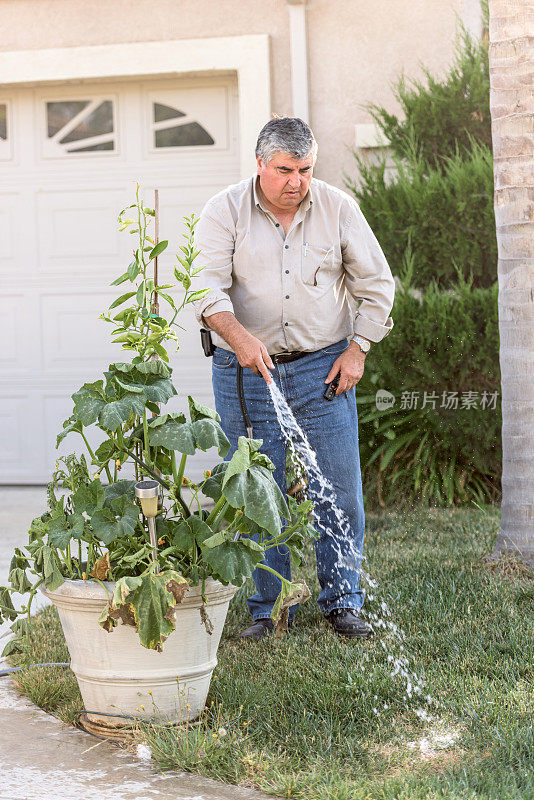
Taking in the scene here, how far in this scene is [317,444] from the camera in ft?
12.8

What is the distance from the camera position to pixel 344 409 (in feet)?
12.9

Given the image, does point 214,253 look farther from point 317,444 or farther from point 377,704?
point 377,704

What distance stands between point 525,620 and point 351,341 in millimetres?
1224

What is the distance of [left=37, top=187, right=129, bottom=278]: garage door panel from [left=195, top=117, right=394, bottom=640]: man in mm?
3370

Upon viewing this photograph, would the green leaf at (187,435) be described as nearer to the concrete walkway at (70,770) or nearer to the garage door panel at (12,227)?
the concrete walkway at (70,770)

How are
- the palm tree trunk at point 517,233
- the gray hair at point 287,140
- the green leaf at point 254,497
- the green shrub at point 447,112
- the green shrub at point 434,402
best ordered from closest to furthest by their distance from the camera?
the green leaf at point 254,497
the gray hair at point 287,140
the palm tree trunk at point 517,233
the green shrub at point 434,402
the green shrub at point 447,112

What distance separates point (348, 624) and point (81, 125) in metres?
4.48


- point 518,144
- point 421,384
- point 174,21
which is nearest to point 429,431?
point 421,384

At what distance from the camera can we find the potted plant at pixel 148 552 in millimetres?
2891

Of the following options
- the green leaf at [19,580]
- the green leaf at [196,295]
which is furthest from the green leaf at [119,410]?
the green leaf at [19,580]

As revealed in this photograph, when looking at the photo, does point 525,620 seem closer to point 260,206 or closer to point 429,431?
point 260,206

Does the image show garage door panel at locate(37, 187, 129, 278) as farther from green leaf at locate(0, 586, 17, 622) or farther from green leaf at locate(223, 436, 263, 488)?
green leaf at locate(223, 436, 263, 488)

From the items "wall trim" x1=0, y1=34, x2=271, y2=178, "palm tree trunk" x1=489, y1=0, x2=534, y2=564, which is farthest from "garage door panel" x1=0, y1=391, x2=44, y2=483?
"palm tree trunk" x1=489, y1=0, x2=534, y2=564

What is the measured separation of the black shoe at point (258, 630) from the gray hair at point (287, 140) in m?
1.70
